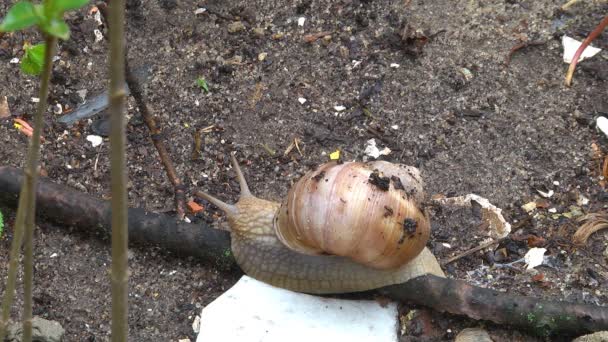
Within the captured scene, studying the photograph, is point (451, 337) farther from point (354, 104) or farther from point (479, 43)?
point (479, 43)

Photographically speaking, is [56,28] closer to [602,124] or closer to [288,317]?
[288,317]

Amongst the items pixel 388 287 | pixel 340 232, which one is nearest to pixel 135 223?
pixel 340 232

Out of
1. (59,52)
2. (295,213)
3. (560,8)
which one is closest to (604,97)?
(560,8)

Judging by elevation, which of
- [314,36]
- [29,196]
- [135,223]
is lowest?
[29,196]

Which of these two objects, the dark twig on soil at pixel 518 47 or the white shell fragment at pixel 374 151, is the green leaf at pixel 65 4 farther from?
the dark twig on soil at pixel 518 47

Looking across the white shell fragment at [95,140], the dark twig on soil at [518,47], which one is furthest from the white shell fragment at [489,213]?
the white shell fragment at [95,140]

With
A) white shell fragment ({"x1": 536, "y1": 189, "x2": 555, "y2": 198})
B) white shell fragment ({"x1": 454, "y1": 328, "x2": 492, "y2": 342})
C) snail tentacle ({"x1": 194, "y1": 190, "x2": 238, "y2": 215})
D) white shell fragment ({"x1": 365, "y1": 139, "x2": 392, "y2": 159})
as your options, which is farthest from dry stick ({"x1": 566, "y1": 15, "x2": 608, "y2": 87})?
snail tentacle ({"x1": 194, "y1": 190, "x2": 238, "y2": 215})

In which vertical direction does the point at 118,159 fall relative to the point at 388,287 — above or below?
above
